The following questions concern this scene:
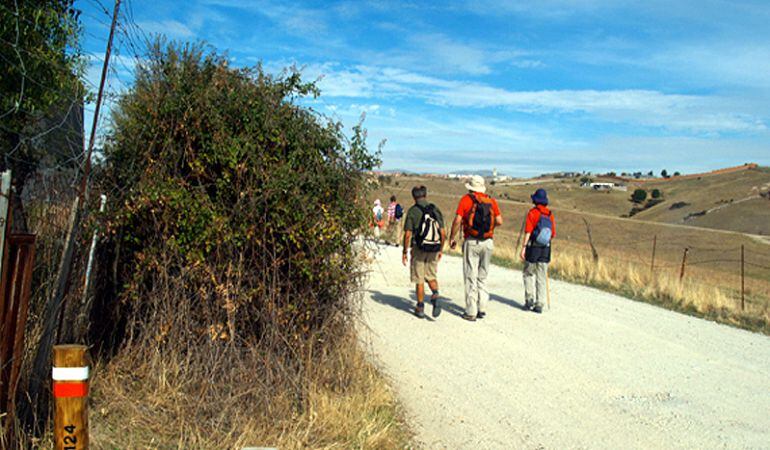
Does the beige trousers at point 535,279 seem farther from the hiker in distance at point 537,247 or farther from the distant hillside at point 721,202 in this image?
the distant hillside at point 721,202

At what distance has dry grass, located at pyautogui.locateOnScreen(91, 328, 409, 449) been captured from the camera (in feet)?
15.6

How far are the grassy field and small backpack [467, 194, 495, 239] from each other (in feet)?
3.84

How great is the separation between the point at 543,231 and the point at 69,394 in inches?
314

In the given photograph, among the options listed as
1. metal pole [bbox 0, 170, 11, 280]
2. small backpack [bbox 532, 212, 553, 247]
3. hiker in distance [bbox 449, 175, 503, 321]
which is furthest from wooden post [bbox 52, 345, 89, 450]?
small backpack [bbox 532, 212, 553, 247]

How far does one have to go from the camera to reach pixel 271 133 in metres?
5.75

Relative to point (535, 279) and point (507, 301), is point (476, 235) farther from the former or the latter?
point (507, 301)

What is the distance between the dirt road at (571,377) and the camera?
5.80 meters

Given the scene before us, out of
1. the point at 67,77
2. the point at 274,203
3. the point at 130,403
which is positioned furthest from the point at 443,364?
the point at 67,77

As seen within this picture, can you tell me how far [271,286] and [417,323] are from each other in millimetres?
4002

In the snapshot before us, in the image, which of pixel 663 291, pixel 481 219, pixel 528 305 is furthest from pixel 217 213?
pixel 663 291

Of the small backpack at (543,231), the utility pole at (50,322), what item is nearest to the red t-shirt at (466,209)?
the small backpack at (543,231)

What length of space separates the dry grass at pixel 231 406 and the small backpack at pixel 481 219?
3.91m

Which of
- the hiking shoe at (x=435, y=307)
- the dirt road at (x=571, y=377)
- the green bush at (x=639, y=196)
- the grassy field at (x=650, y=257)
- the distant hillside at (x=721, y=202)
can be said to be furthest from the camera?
the green bush at (x=639, y=196)

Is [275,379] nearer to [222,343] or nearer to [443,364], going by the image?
[222,343]
